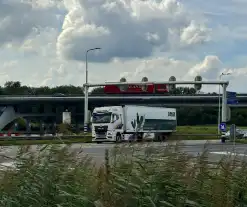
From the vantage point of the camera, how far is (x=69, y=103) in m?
113

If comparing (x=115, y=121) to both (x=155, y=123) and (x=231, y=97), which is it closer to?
(x=155, y=123)

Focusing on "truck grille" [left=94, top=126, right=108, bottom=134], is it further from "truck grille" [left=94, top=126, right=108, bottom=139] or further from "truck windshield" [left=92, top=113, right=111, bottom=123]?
"truck windshield" [left=92, top=113, right=111, bottom=123]

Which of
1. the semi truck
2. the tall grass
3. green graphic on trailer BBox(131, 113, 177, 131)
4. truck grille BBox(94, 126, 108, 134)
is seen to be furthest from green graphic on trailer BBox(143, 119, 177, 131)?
the tall grass

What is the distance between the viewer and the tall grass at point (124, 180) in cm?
578

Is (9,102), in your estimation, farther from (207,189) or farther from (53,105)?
(207,189)

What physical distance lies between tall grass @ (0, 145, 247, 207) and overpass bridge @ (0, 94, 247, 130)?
94.1 metres

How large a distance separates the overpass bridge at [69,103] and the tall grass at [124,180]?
94101 mm

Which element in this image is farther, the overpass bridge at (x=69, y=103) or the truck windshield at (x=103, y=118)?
the overpass bridge at (x=69, y=103)

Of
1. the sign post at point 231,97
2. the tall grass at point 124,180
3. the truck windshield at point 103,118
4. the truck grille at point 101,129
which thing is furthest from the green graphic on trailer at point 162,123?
the tall grass at point 124,180

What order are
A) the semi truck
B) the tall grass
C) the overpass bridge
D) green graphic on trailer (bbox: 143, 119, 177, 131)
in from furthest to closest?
the overpass bridge < green graphic on trailer (bbox: 143, 119, 177, 131) < the semi truck < the tall grass

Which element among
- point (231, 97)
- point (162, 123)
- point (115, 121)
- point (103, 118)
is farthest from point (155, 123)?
point (231, 97)

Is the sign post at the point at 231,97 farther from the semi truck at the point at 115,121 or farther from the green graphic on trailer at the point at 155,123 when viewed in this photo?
the semi truck at the point at 115,121

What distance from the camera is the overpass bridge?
348 feet

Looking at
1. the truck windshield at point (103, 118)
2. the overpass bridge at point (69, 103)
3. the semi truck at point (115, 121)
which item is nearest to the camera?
the semi truck at point (115, 121)
